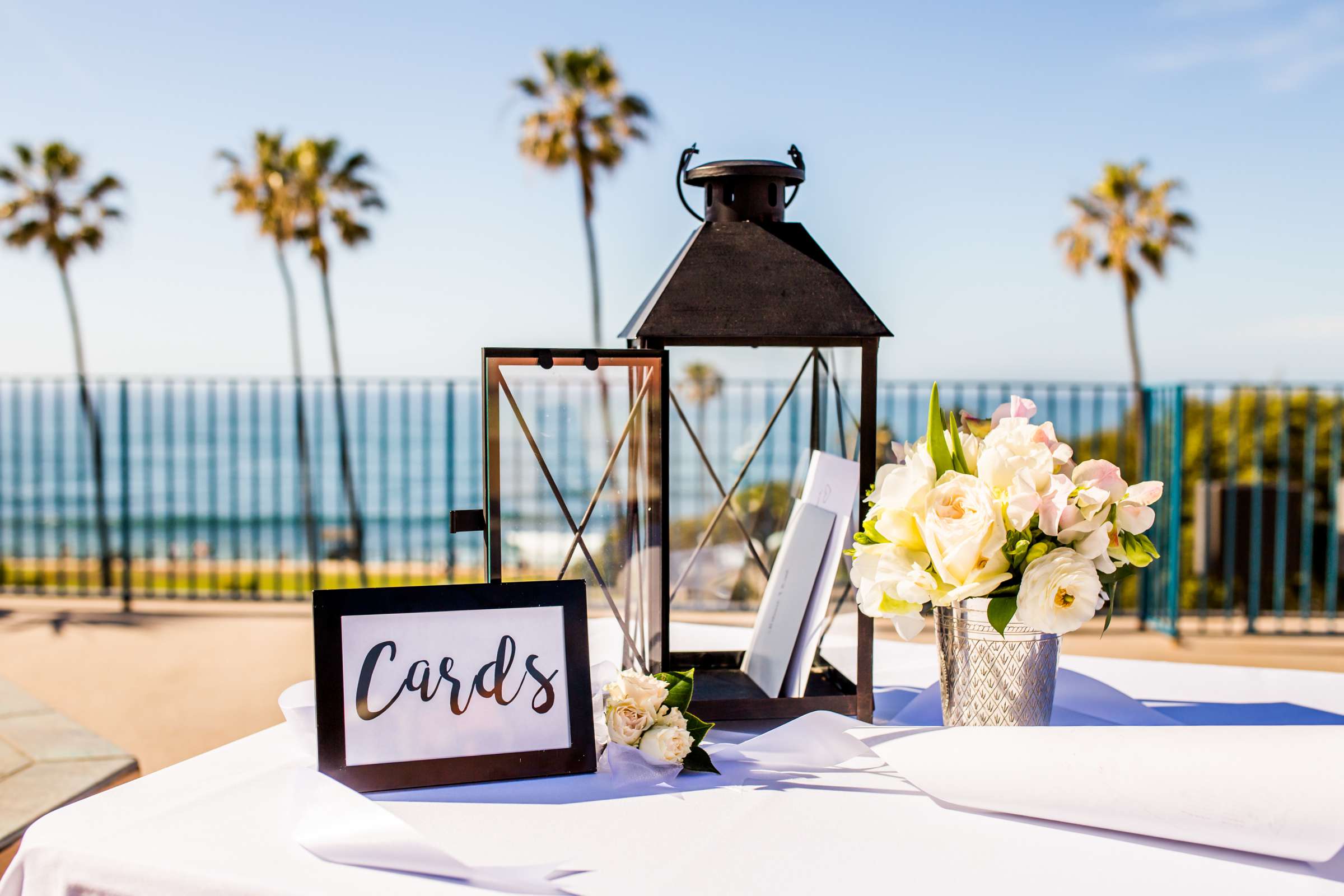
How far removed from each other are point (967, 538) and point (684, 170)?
65 cm

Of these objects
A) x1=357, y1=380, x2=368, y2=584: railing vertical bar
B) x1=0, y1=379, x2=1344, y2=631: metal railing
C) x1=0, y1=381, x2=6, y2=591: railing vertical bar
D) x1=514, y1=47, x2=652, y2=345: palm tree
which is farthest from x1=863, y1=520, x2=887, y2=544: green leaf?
x1=514, y1=47, x2=652, y2=345: palm tree

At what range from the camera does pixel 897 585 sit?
2.94 feet

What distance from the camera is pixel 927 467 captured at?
0.92 metres

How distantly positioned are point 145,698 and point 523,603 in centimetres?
367

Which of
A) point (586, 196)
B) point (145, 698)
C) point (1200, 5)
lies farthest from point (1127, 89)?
point (145, 698)

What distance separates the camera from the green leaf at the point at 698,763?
2.84 feet

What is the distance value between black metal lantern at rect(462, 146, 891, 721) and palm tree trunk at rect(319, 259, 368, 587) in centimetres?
471

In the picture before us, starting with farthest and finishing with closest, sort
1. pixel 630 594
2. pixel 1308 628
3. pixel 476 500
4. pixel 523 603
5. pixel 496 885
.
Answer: pixel 476 500 < pixel 1308 628 < pixel 630 594 < pixel 523 603 < pixel 496 885

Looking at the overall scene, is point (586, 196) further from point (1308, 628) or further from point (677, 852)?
point (677, 852)

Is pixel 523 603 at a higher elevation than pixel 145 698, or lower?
higher

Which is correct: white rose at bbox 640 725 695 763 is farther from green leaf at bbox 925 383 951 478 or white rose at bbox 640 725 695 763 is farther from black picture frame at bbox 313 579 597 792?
green leaf at bbox 925 383 951 478

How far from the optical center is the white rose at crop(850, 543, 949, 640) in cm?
89

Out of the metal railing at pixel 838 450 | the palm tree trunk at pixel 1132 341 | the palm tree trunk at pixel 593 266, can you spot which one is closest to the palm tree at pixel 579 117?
the palm tree trunk at pixel 593 266

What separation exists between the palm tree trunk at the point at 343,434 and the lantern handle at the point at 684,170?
4.59m
